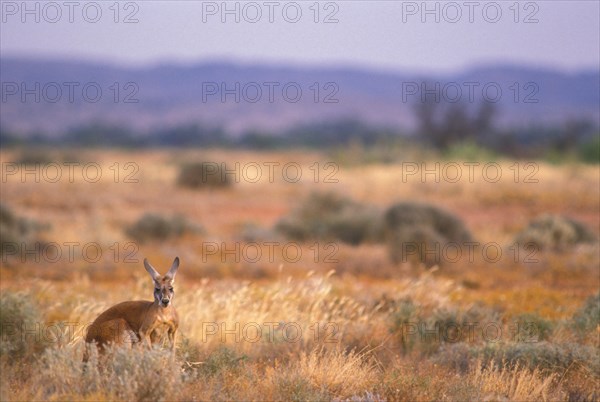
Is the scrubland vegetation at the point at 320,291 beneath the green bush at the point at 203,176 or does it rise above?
beneath

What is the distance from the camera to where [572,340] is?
9750mm

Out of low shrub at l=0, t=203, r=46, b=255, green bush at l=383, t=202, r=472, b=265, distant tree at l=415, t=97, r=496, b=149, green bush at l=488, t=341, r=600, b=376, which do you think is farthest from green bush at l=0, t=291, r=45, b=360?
distant tree at l=415, t=97, r=496, b=149

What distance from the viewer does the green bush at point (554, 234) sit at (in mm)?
19438

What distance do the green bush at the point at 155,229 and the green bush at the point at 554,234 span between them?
885 cm

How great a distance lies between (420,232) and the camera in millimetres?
18078

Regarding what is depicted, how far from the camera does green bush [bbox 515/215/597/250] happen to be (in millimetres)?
19438

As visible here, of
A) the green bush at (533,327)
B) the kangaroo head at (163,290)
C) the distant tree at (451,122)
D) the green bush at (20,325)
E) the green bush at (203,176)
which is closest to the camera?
the kangaroo head at (163,290)

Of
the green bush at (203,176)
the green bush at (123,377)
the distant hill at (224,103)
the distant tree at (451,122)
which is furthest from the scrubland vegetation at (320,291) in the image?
the distant hill at (224,103)

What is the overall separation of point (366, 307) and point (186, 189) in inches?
1013

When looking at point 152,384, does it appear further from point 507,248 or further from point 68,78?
point 68,78

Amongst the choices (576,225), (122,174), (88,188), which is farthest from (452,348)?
(122,174)

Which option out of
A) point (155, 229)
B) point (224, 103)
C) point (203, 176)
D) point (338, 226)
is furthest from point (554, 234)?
point (224, 103)

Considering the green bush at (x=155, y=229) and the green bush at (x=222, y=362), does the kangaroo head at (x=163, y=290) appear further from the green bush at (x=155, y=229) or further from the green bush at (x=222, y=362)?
the green bush at (x=155, y=229)

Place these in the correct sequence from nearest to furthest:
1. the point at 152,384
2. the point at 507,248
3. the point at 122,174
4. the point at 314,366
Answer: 1. the point at 152,384
2. the point at 314,366
3. the point at 507,248
4. the point at 122,174
